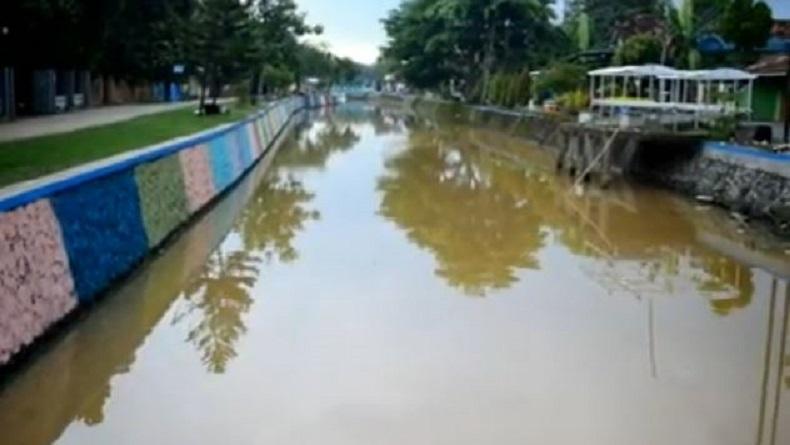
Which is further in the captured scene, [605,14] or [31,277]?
[605,14]

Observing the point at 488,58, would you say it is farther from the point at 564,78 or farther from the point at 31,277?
the point at 31,277

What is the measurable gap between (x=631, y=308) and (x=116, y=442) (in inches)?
274

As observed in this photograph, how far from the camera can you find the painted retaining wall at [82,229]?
9195 millimetres

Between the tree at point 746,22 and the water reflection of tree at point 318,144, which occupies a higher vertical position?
the tree at point 746,22

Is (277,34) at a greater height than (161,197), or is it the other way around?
(277,34)

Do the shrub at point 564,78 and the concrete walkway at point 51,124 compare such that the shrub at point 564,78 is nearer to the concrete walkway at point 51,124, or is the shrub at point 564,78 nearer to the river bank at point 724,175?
the river bank at point 724,175

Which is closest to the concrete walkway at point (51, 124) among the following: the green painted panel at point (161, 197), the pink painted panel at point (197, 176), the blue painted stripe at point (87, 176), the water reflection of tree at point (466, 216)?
the pink painted panel at point (197, 176)

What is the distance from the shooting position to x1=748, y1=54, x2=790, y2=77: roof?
104ft

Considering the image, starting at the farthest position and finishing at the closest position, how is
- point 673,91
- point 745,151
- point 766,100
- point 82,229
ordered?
point 766,100, point 673,91, point 745,151, point 82,229

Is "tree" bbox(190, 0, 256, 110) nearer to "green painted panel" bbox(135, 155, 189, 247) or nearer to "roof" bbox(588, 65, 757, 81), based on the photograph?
"roof" bbox(588, 65, 757, 81)

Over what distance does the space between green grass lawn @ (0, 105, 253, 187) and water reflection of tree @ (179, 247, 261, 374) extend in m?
2.99

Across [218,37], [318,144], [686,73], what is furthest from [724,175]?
[218,37]

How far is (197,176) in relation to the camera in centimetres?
2025

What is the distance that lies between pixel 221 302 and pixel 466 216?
30.6 ft
